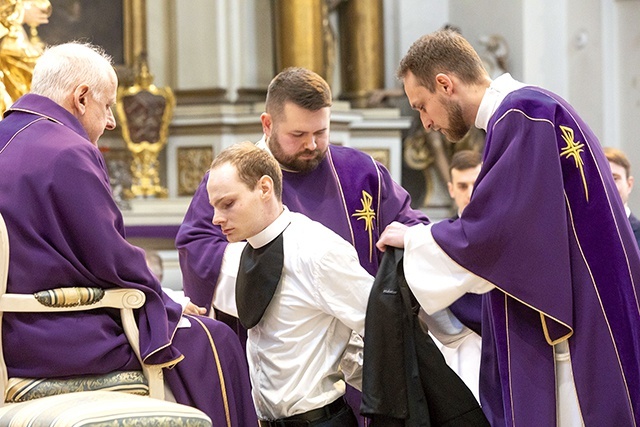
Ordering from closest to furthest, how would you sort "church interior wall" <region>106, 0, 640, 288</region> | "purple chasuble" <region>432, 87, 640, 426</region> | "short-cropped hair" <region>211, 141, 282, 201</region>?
"purple chasuble" <region>432, 87, 640, 426</region> → "short-cropped hair" <region>211, 141, 282, 201</region> → "church interior wall" <region>106, 0, 640, 288</region>

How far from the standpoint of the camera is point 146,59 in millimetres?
9828

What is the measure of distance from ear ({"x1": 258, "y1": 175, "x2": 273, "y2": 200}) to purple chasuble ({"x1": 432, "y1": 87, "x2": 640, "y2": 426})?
531 mm

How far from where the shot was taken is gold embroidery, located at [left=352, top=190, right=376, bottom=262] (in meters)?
4.68

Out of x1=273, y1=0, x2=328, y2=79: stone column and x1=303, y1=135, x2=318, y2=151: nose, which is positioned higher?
x1=273, y1=0, x2=328, y2=79: stone column

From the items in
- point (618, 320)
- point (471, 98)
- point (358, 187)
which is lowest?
point (618, 320)

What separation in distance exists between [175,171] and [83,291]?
6193 mm

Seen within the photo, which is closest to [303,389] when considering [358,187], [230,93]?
[358,187]

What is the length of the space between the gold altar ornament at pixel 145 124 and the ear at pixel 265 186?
579 centimetres

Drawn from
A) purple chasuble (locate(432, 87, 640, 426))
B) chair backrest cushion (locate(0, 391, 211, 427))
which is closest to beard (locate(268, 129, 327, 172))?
purple chasuble (locate(432, 87, 640, 426))

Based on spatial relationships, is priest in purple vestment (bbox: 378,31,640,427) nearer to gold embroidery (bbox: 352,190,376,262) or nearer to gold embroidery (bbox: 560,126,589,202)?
gold embroidery (bbox: 560,126,589,202)

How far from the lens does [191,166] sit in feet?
32.0

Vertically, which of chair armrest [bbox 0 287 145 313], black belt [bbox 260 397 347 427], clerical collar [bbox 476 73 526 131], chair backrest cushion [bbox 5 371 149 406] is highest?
clerical collar [bbox 476 73 526 131]

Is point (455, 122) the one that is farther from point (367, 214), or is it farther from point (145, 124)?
point (145, 124)

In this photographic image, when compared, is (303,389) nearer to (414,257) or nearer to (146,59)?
(414,257)
